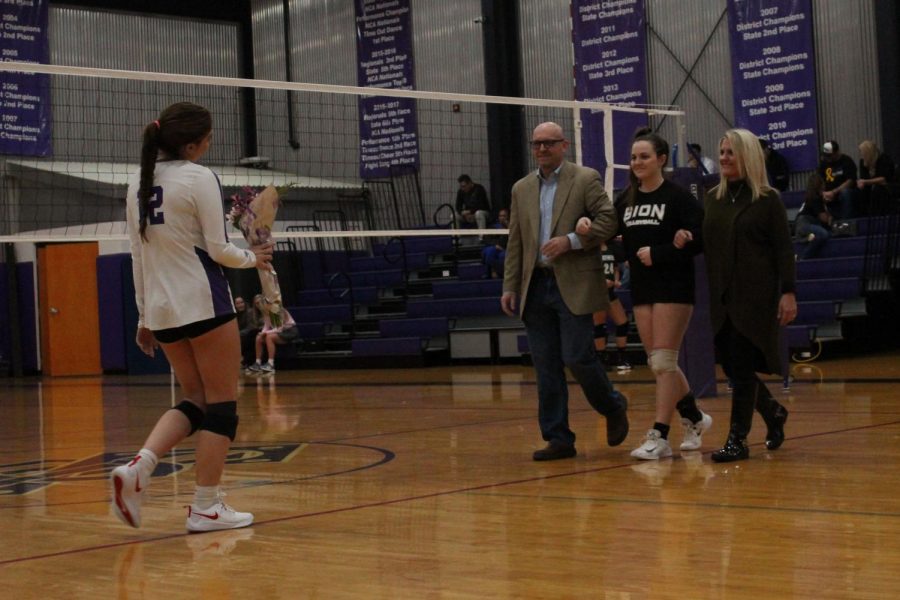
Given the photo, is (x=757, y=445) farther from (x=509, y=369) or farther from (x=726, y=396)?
(x=509, y=369)

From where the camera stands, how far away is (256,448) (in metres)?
7.07

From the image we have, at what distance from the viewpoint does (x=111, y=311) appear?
67.8 ft

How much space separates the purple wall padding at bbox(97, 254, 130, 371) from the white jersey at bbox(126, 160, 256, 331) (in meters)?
16.7

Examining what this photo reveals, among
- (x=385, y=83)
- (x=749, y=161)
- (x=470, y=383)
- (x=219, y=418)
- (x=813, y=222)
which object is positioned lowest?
(x=470, y=383)

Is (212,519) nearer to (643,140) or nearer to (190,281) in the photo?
(190,281)

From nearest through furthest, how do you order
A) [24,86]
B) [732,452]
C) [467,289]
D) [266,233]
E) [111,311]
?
[266,233] → [732,452] → [467,289] → [24,86] → [111,311]

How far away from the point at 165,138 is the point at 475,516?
1.66 metres

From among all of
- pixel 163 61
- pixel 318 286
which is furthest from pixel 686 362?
pixel 163 61

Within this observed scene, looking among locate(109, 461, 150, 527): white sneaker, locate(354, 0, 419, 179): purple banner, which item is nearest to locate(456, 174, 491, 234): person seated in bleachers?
locate(354, 0, 419, 179): purple banner

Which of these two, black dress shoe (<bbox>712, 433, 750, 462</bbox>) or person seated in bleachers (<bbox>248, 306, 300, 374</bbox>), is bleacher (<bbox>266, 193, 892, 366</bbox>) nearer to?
person seated in bleachers (<bbox>248, 306, 300, 374</bbox>)

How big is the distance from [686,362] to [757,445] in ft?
8.86

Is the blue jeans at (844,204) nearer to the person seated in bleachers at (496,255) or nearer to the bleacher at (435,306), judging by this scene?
the bleacher at (435,306)

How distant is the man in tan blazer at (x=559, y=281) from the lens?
5785mm

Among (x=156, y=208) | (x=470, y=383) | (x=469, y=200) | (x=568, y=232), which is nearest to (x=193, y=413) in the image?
(x=156, y=208)
